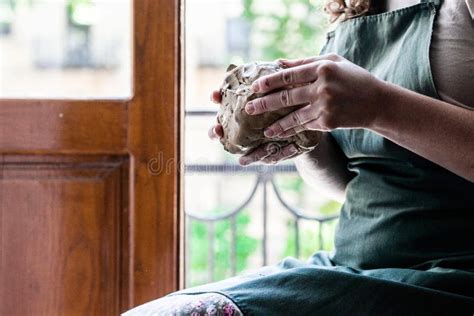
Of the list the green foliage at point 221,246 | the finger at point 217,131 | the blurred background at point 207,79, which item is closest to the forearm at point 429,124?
the finger at point 217,131

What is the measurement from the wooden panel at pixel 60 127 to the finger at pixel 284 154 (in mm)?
386

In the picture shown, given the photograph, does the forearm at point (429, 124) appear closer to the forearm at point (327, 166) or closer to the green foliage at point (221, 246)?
the forearm at point (327, 166)

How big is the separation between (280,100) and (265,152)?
0.14 meters

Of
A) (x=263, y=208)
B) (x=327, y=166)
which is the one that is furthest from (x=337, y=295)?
(x=263, y=208)

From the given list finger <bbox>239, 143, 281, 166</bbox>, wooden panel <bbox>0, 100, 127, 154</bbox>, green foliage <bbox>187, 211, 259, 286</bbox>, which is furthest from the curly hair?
green foliage <bbox>187, 211, 259, 286</bbox>

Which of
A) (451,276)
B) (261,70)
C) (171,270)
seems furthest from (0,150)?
(451,276)

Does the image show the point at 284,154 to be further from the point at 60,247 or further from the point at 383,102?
the point at 60,247

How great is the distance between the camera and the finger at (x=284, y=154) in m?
1.07

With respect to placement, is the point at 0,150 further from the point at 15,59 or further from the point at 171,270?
the point at 171,270

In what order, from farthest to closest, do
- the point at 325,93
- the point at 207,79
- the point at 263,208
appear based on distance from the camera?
the point at 207,79 → the point at 263,208 → the point at 325,93

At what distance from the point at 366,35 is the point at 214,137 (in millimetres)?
302

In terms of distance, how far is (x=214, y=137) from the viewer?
112 cm

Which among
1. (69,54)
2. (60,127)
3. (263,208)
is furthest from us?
(263,208)

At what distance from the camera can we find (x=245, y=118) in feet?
3.33
